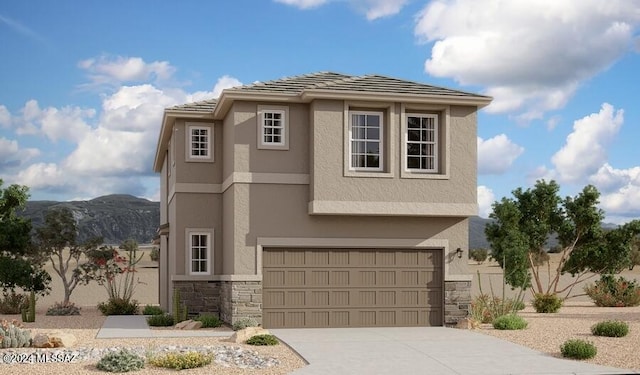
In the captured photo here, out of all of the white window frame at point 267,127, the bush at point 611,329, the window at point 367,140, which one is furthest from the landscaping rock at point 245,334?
the bush at point 611,329

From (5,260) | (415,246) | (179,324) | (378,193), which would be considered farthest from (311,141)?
(5,260)

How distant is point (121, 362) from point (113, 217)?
136494 mm

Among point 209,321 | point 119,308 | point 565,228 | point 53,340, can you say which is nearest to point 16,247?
point 119,308

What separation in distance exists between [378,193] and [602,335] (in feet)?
21.3

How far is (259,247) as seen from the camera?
875 inches

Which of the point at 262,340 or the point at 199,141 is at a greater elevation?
the point at 199,141

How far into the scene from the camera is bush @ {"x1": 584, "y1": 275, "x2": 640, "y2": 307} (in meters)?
32.0

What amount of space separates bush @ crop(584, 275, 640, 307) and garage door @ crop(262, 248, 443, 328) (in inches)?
457

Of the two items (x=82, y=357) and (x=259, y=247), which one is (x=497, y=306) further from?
(x=82, y=357)

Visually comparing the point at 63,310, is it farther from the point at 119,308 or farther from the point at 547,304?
the point at 547,304

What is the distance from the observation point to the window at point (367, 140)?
2266 cm

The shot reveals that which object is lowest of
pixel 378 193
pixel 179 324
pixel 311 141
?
pixel 179 324

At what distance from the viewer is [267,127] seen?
2259cm

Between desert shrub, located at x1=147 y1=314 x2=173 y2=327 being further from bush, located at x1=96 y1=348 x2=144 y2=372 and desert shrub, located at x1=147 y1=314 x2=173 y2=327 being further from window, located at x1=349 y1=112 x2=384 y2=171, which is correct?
bush, located at x1=96 y1=348 x2=144 y2=372
